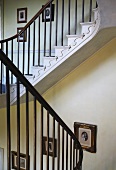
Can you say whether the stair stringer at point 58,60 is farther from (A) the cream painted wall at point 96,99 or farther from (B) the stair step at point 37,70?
(A) the cream painted wall at point 96,99

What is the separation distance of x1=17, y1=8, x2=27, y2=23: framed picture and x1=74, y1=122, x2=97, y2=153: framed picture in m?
2.70

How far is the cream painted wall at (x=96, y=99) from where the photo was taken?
418 centimetres

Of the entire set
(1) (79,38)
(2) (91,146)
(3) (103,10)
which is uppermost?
(3) (103,10)

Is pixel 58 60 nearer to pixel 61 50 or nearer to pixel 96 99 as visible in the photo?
pixel 61 50

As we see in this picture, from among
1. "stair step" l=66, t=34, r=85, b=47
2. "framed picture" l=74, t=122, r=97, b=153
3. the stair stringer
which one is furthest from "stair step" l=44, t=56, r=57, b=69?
"framed picture" l=74, t=122, r=97, b=153

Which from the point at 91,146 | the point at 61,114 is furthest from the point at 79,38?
the point at 91,146

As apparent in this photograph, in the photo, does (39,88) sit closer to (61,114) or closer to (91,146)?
(61,114)

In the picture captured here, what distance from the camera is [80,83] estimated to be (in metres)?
4.48

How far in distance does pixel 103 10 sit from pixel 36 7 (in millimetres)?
2582

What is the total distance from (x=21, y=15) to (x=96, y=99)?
8.88 ft

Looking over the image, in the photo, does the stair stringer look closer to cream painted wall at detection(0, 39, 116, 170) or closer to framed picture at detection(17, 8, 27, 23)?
cream painted wall at detection(0, 39, 116, 170)

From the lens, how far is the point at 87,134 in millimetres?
4492

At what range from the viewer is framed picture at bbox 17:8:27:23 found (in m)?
5.39

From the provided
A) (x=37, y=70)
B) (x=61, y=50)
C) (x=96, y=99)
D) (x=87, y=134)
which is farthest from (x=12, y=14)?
(x=87, y=134)
